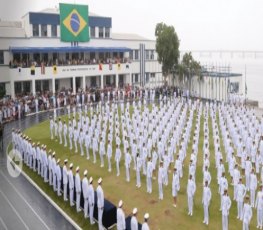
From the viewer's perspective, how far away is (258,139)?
17266 mm

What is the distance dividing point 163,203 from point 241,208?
256cm

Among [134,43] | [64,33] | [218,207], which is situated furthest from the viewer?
[134,43]

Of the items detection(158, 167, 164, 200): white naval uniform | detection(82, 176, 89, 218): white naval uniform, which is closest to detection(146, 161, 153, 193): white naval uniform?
detection(158, 167, 164, 200): white naval uniform

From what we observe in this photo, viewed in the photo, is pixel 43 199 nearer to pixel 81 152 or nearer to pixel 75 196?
pixel 75 196

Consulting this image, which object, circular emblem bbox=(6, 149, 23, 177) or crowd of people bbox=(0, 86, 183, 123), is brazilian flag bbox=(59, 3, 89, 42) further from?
circular emblem bbox=(6, 149, 23, 177)

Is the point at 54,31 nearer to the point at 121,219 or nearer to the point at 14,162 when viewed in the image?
the point at 14,162

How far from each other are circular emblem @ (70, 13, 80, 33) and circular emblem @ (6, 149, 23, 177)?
1907 centimetres

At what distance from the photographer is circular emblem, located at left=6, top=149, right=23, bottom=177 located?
16.1 m

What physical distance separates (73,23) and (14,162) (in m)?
20.6

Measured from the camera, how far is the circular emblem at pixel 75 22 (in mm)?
34719

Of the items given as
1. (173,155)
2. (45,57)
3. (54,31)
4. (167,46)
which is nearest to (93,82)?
(45,57)

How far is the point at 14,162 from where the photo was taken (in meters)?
17.3

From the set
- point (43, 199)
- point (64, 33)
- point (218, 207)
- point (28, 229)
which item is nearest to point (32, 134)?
point (43, 199)

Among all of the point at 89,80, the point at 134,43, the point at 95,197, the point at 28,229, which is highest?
the point at 134,43
